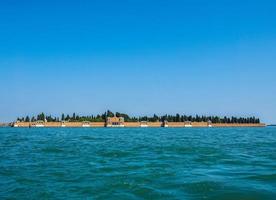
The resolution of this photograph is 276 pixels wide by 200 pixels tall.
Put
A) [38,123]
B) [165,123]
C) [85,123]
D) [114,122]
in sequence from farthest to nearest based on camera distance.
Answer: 1. [165,123]
2. [85,123]
3. [38,123]
4. [114,122]

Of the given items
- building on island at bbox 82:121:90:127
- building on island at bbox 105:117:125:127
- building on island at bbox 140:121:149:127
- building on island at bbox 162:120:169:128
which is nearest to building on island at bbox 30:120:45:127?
building on island at bbox 82:121:90:127

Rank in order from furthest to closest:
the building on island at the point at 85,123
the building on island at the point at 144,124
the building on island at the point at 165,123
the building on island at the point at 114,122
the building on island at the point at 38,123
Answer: the building on island at the point at 144,124
the building on island at the point at 165,123
the building on island at the point at 85,123
the building on island at the point at 38,123
the building on island at the point at 114,122

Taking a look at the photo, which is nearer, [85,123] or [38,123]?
[38,123]

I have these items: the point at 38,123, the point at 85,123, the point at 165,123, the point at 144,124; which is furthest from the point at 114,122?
the point at 38,123

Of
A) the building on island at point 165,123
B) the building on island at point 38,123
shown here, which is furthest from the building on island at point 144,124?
the building on island at point 38,123

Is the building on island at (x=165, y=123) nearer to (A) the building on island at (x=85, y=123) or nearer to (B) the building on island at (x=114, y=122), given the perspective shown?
(B) the building on island at (x=114, y=122)

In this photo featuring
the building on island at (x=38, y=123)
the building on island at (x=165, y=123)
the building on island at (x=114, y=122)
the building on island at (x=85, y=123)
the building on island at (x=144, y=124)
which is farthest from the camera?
the building on island at (x=144, y=124)

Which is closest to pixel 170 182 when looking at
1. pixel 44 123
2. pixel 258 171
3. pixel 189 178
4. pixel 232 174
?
pixel 189 178

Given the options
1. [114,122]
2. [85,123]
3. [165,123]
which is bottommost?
[85,123]

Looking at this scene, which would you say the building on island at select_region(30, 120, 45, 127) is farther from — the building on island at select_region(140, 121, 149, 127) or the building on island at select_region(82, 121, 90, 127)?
the building on island at select_region(140, 121, 149, 127)

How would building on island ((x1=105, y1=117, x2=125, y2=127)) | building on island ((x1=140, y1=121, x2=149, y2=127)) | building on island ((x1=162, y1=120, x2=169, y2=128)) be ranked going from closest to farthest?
building on island ((x1=105, y1=117, x2=125, y2=127))
building on island ((x1=162, y1=120, x2=169, y2=128))
building on island ((x1=140, y1=121, x2=149, y2=127))

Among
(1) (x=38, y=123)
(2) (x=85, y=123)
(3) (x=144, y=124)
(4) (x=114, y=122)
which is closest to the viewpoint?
(4) (x=114, y=122)

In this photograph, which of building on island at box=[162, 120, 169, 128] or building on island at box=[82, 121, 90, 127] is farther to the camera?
building on island at box=[162, 120, 169, 128]

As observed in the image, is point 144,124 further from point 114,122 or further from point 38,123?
point 38,123
